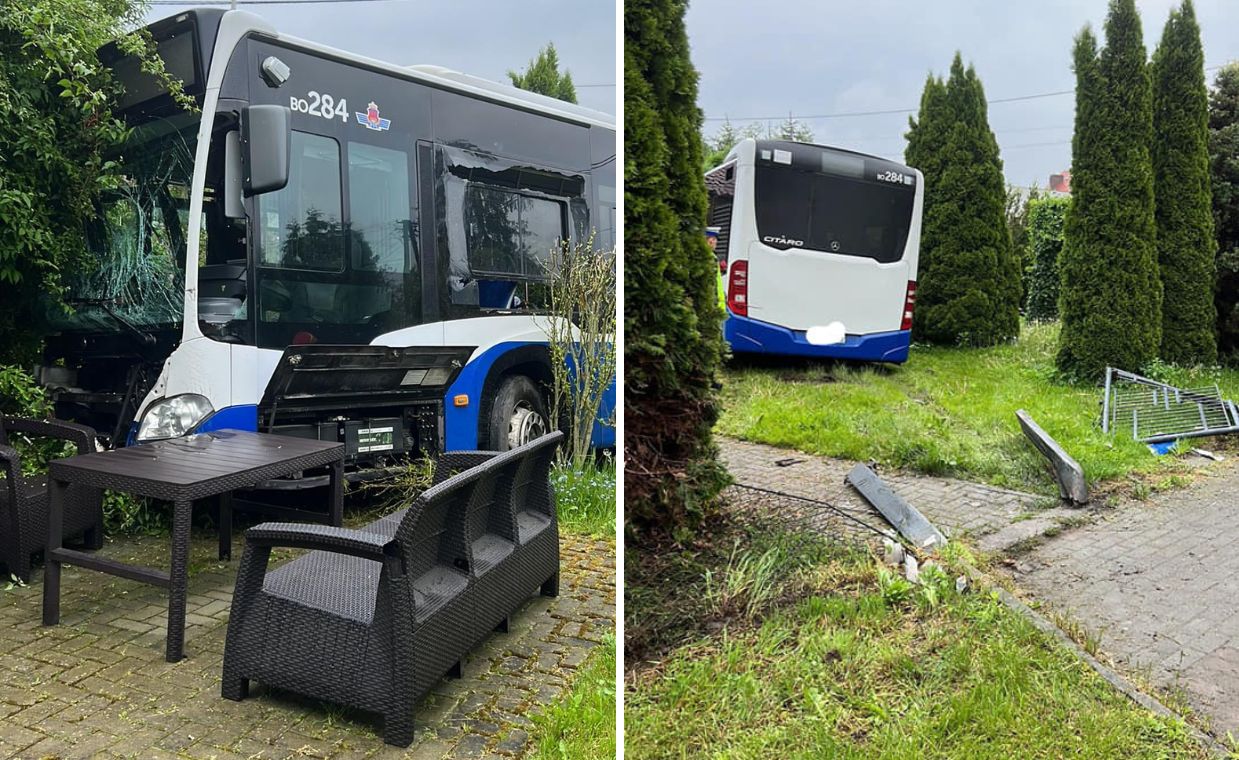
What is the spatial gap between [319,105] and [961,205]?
1682 mm

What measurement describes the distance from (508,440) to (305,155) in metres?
0.96

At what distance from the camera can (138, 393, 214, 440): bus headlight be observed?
8.07 ft

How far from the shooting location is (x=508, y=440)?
2523 mm

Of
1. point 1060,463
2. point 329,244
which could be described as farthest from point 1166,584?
point 329,244

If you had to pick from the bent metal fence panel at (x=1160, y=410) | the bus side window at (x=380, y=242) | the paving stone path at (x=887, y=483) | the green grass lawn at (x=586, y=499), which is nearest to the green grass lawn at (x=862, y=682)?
the paving stone path at (x=887, y=483)

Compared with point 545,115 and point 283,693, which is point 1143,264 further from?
point 283,693

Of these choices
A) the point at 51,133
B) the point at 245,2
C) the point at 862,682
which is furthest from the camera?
the point at 51,133

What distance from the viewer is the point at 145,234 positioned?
2467 mm

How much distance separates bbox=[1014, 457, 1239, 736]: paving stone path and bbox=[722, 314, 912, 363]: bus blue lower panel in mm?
558

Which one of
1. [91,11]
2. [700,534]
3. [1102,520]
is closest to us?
[1102,520]

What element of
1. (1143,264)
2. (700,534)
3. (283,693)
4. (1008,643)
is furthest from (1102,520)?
(283,693)

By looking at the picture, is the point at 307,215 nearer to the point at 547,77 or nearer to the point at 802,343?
the point at 547,77

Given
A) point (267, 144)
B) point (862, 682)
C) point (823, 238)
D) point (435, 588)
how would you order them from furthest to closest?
point (267, 144) → point (435, 588) → point (823, 238) → point (862, 682)

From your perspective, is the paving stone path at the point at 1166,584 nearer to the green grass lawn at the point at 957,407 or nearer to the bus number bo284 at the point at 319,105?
the green grass lawn at the point at 957,407
